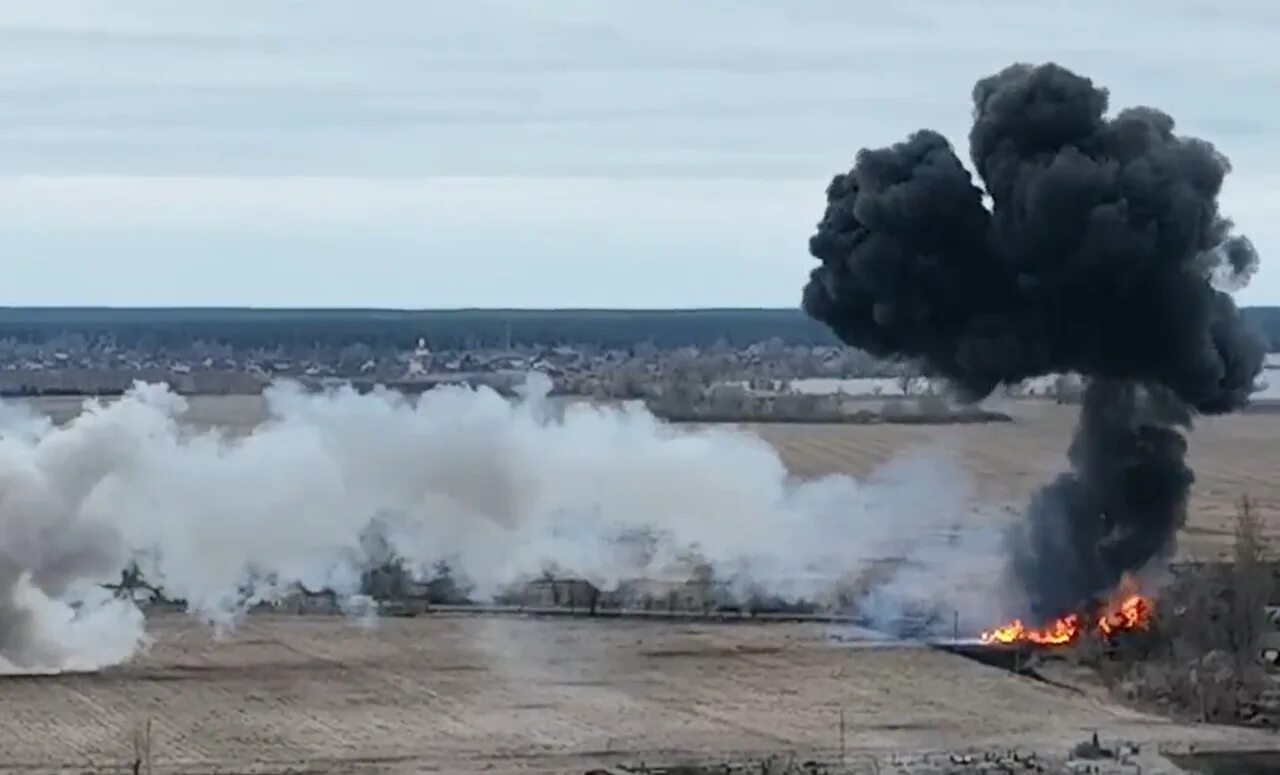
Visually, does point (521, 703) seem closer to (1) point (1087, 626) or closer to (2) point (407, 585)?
(1) point (1087, 626)

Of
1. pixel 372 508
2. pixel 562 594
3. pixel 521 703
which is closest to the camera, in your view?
pixel 521 703

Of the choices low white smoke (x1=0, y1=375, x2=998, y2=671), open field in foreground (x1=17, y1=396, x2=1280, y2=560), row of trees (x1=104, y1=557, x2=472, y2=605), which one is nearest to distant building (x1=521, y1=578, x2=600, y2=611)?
low white smoke (x1=0, y1=375, x2=998, y2=671)

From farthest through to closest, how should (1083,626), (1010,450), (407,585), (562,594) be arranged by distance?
(1010,450) → (407,585) → (562,594) → (1083,626)

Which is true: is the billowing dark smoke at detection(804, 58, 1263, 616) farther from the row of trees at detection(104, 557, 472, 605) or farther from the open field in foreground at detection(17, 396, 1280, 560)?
the open field in foreground at detection(17, 396, 1280, 560)

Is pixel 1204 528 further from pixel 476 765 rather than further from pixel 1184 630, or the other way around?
pixel 476 765

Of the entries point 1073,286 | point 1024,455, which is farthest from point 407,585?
point 1024,455

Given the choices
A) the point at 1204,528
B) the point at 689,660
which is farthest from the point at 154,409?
the point at 1204,528

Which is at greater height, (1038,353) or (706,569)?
(1038,353)

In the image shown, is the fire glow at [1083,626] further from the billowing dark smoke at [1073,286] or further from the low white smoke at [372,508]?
the low white smoke at [372,508]
